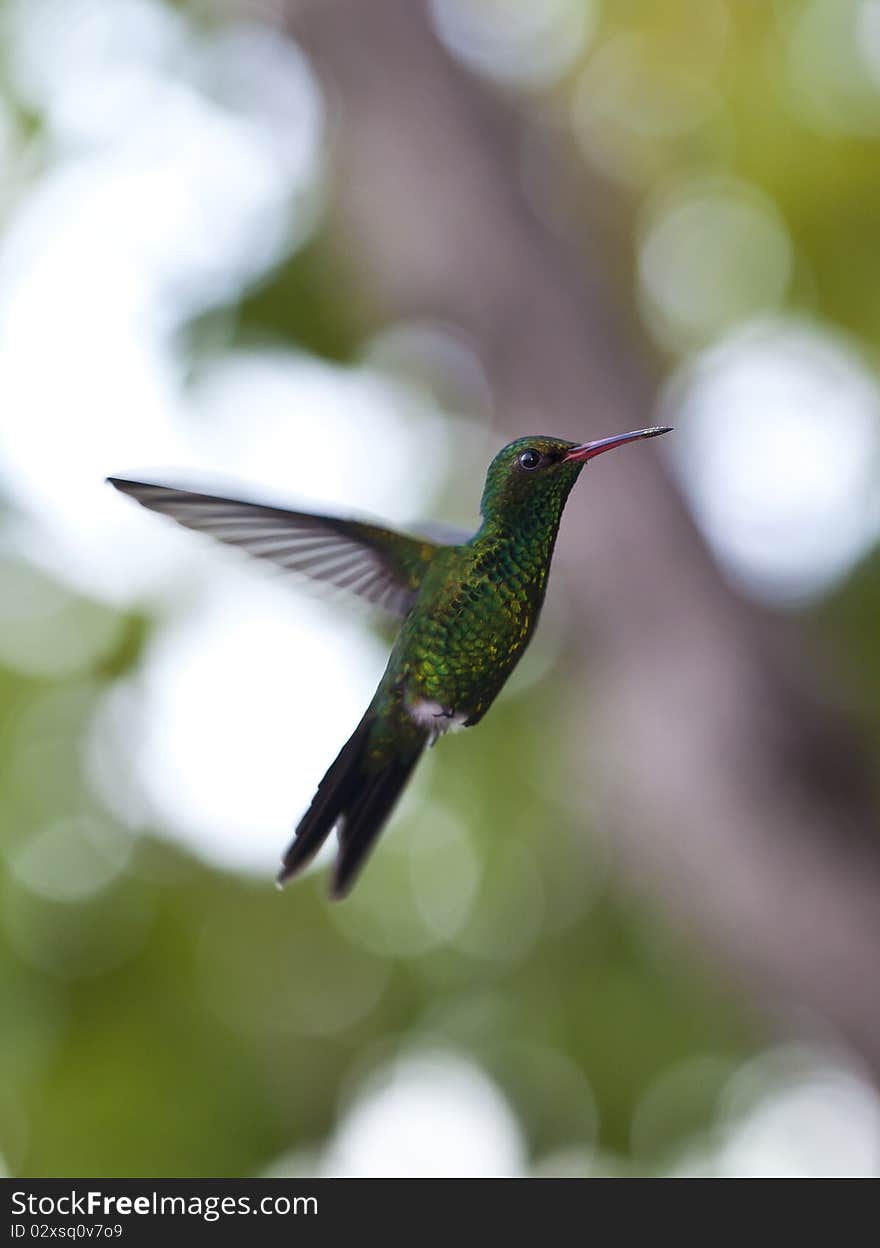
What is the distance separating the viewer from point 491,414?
3.77 m

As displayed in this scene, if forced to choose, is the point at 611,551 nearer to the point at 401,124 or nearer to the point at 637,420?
the point at 637,420

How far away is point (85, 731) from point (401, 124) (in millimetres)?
4906

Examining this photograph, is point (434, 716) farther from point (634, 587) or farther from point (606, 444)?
point (634, 587)

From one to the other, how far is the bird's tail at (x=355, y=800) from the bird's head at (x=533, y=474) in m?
0.21

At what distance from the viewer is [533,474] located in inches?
27.3

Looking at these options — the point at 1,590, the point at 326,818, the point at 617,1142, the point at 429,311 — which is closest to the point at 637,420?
the point at 429,311

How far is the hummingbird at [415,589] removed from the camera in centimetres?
69

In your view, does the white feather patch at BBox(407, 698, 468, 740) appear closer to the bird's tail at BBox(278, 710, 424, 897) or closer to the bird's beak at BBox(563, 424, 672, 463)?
the bird's tail at BBox(278, 710, 424, 897)

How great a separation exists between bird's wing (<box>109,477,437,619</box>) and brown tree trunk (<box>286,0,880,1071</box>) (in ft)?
7.37

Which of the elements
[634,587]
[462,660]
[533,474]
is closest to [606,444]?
[533,474]

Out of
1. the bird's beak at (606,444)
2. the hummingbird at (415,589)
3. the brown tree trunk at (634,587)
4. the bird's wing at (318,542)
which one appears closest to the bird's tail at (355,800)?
the hummingbird at (415,589)

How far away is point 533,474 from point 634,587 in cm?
310

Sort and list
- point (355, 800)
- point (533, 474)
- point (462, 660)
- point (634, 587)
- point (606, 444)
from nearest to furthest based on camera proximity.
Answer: point (606, 444) → point (533, 474) → point (462, 660) → point (355, 800) → point (634, 587)

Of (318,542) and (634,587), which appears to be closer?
(318,542)
